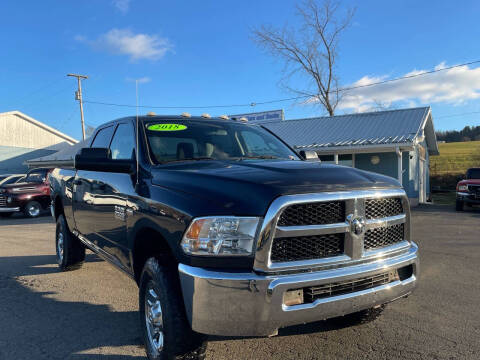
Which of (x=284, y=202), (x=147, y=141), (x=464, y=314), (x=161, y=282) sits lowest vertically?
(x=464, y=314)

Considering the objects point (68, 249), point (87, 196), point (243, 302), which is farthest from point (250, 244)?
point (68, 249)

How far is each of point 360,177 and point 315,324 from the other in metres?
1.74

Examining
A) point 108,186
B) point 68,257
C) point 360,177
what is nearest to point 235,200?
point 360,177

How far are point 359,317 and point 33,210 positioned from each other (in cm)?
1540

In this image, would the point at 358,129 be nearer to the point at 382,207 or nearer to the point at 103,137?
the point at 103,137

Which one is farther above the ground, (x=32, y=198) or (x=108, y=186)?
(x=108, y=186)

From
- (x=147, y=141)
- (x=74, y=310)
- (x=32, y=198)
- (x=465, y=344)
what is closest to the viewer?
(x=465, y=344)

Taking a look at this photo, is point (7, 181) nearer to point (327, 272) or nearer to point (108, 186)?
point (108, 186)

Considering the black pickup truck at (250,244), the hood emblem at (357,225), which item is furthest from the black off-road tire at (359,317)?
the hood emblem at (357,225)

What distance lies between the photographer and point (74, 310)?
4285mm

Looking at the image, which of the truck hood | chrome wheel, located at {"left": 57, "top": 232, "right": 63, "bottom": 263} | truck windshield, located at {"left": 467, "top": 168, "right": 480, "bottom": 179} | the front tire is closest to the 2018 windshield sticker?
the truck hood

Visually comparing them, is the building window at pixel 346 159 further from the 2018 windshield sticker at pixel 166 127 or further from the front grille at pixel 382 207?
the front grille at pixel 382 207

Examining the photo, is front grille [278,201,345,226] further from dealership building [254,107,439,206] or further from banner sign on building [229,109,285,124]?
banner sign on building [229,109,285,124]

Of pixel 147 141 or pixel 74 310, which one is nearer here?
pixel 147 141
